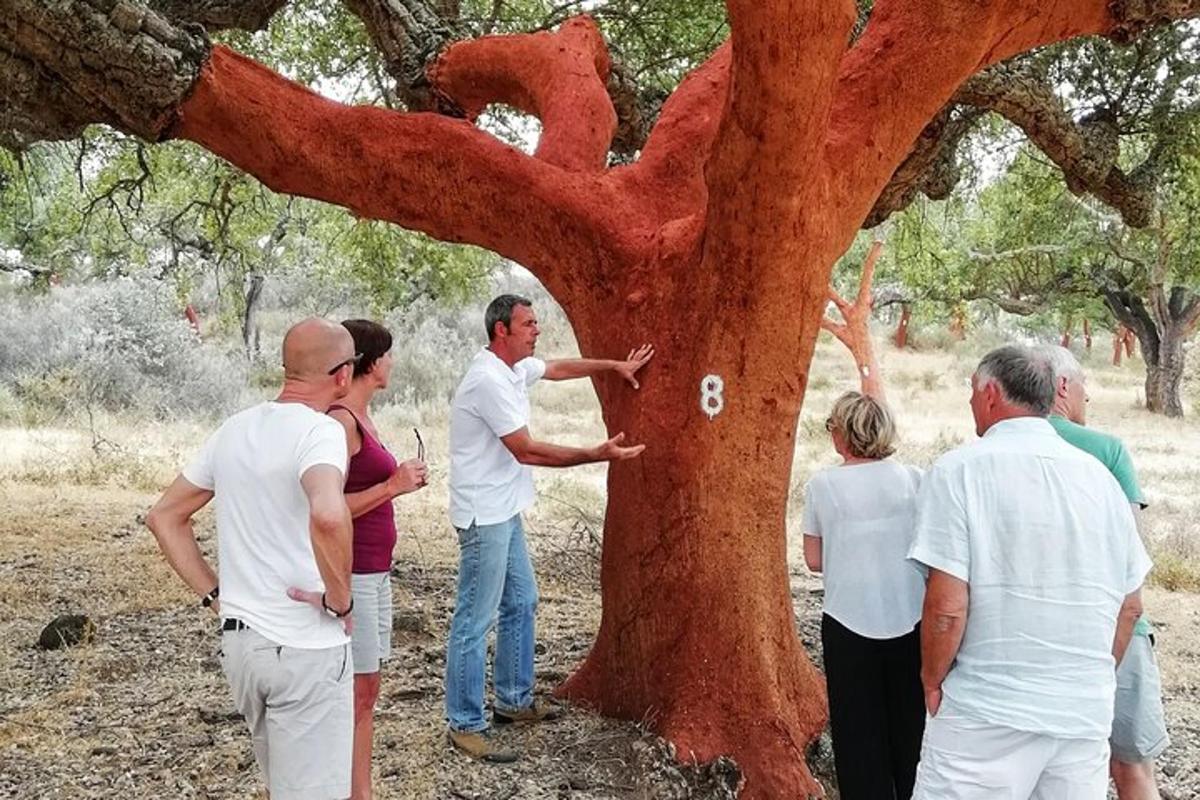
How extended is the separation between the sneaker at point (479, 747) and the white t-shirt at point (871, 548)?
54.6 inches

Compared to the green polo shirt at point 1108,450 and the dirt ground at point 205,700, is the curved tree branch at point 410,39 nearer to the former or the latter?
the dirt ground at point 205,700

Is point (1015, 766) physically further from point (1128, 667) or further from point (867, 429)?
point (867, 429)

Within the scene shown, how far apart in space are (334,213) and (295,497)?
380 inches

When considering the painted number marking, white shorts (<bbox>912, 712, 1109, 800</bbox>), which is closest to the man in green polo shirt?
white shorts (<bbox>912, 712, 1109, 800</bbox>)

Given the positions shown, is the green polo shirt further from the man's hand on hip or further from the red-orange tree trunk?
the red-orange tree trunk

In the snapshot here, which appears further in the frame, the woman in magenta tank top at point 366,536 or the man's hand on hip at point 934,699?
the woman in magenta tank top at point 366,536

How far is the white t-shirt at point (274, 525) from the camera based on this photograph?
2.69 meters

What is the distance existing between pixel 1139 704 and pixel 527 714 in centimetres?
219

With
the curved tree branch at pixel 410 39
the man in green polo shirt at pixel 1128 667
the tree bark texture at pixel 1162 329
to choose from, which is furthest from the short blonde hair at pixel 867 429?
the tree bark texture at pixel 1162 329

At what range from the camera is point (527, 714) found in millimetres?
4457

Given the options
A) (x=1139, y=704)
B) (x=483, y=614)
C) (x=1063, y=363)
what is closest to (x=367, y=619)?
(x=483, y=614)

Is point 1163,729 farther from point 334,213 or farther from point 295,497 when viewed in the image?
point 334,213

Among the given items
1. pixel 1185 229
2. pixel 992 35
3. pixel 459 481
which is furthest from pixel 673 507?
pixel 1185 229

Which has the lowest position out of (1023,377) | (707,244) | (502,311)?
(1023,377)
